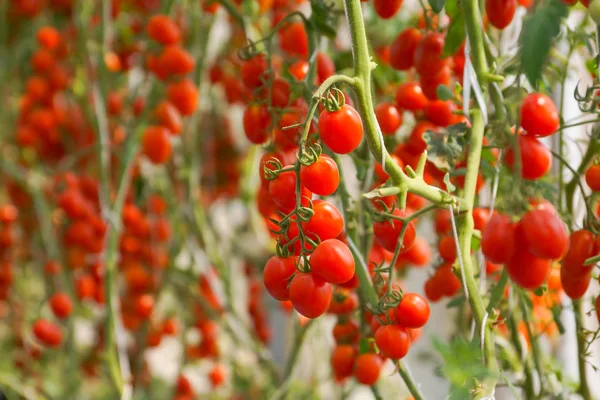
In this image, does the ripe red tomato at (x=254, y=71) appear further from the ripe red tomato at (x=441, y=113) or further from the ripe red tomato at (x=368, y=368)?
the ripe red tomato at (x=368, y=368)

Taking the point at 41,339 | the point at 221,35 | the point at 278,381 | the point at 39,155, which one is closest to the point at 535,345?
the point at 278,381

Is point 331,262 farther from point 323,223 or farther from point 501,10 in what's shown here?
point 501,10

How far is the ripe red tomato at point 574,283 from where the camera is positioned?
510 mm

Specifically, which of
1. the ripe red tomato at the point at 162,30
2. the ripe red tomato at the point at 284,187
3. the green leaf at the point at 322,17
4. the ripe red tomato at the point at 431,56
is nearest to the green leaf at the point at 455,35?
the ripe red tomato at the point at 431,56

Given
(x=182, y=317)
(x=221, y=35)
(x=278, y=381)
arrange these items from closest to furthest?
(x=278, y=381) → (x=182, y=317) → (x=221, y=35)

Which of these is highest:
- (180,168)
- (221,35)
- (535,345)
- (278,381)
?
(221,35)

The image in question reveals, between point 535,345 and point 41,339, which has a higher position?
point 535,345

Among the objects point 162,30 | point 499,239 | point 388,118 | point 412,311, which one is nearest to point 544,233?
point 499,239

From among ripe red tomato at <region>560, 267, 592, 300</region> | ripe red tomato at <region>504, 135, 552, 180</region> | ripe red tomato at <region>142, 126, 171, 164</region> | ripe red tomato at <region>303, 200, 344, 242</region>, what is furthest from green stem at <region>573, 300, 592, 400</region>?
ripe red tomato at <region>142, 126, 171, 164</region>

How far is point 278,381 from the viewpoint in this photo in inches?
44.4

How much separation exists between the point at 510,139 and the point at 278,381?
78 cm

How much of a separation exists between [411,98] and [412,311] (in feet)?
0.79

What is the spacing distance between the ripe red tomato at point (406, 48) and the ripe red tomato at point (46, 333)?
0.92 metres

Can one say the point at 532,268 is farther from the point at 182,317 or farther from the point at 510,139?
the point at 182,317
